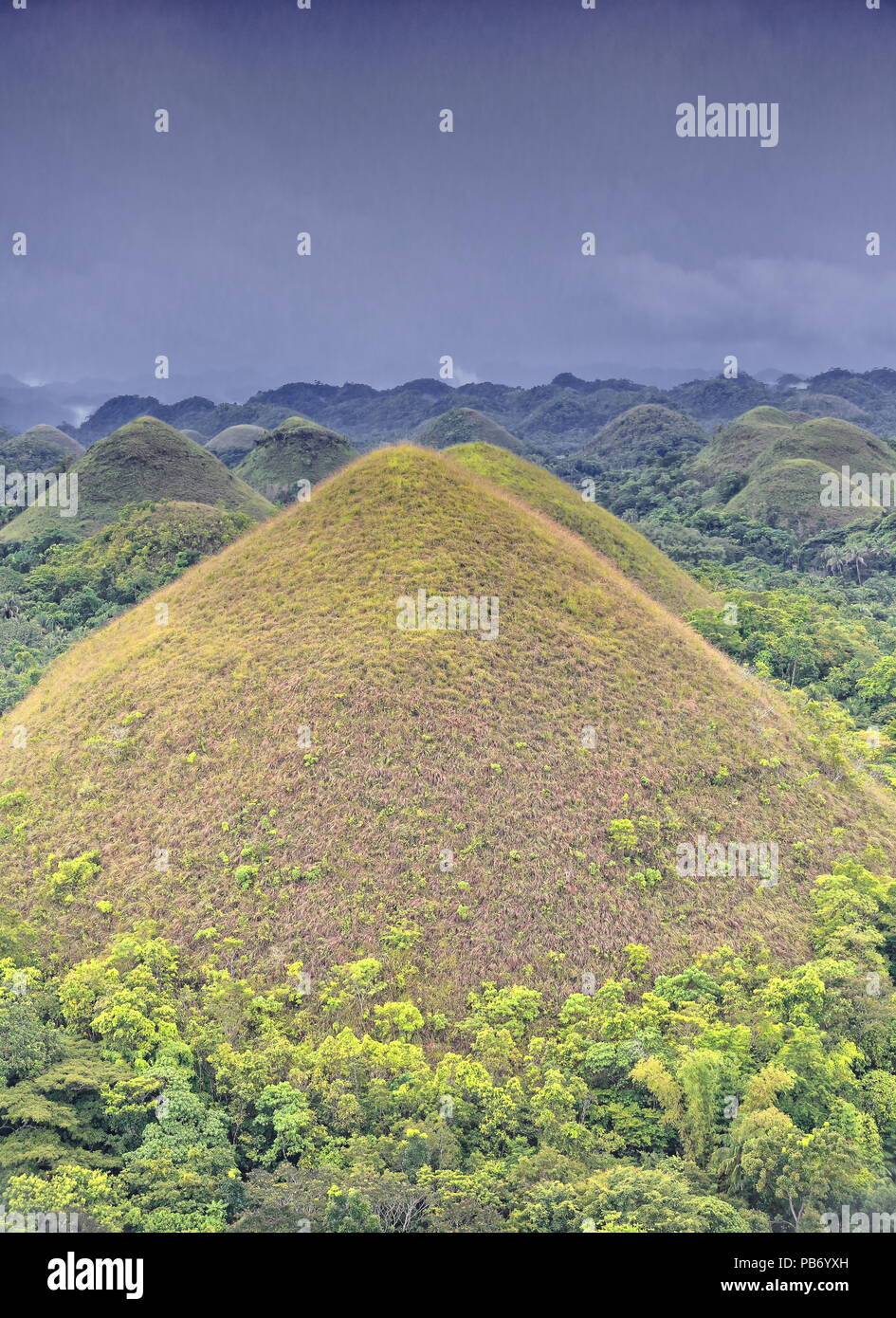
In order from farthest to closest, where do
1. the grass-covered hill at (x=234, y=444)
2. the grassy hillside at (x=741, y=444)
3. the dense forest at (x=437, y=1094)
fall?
1. the grass-covered hill at (x=234, y=444)
2. the grassy hillside at (x=741, y=444)
3. the dense forest at (x=437, y=1094)

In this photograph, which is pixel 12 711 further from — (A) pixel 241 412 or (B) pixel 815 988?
(A) pixel 241 412

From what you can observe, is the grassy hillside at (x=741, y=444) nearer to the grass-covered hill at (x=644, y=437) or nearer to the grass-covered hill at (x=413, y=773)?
the grass-covered hill at (x=644, y=437)

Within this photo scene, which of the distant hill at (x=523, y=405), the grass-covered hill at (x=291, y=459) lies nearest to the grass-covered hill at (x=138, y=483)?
the grass-covered hill at (x=291, y=459)

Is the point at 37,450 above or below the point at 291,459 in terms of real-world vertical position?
above

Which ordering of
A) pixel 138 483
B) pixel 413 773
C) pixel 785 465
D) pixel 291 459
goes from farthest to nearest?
pixel 291 459
pixel 785 465
pixel 138 483
pixel 413 773

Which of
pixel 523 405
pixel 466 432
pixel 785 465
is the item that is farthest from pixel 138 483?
pixel 523 405

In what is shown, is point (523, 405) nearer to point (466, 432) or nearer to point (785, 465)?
point (466, 432)
